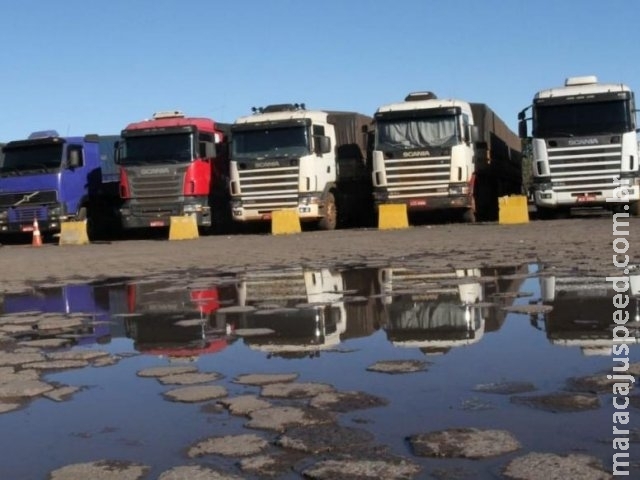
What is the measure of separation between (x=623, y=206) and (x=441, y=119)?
16.7 feet

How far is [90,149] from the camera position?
23781 mm

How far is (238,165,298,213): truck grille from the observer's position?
71.1 feet

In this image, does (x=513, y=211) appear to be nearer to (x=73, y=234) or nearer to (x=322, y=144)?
(x=322, y=144)

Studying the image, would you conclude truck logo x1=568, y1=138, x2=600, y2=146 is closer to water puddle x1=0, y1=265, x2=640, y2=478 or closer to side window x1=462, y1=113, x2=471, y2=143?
side window x1=462, y1=113, x2=471, y2=143

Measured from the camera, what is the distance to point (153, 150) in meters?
22.2

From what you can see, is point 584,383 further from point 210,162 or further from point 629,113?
point 210,162

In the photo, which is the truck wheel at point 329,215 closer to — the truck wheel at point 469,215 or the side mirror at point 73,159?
the truck wheel at point 469,215

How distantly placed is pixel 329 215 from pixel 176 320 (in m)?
15.5

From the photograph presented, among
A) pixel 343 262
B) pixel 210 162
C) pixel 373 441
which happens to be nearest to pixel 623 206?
pixel 210 162

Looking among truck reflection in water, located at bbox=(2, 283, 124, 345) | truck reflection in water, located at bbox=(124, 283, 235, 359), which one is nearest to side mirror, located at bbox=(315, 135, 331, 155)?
truck reflection in water, located at bbox=(2, 283, 124, 345)

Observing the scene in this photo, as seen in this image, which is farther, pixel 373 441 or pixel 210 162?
pixel 210 162

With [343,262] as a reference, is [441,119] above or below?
above

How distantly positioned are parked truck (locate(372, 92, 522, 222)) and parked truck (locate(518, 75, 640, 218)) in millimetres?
1504

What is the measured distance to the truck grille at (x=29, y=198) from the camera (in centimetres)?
2286
